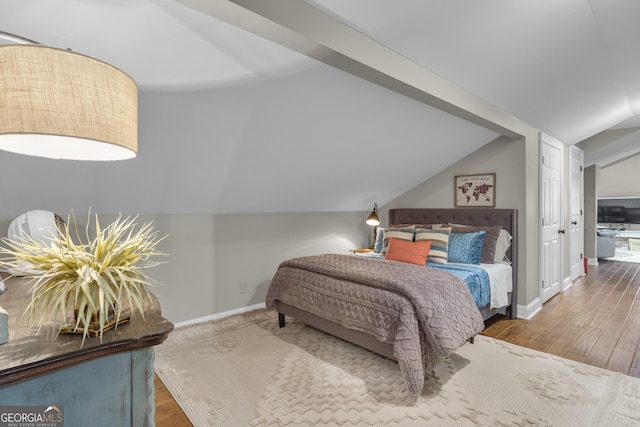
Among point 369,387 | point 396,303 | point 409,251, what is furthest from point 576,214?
point 369,387

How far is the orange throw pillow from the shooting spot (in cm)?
339

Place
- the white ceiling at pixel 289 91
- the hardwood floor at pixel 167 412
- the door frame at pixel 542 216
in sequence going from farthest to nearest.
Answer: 1. the door frame at pixel 542 216
2. the hardwood floor at pixel 167 412
3. the white ceiling at pixel 289 91

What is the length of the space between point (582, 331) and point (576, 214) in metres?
2.80

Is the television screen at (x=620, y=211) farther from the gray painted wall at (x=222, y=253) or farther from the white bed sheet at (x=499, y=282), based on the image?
the gray painted wall at (x=222, y=253)

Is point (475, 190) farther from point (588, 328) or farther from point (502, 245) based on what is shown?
point (588, 328)

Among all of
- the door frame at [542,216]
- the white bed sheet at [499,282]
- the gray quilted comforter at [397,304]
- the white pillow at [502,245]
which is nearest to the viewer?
the gray quilted comforter at [397,304]

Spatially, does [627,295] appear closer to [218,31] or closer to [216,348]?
[216,348]

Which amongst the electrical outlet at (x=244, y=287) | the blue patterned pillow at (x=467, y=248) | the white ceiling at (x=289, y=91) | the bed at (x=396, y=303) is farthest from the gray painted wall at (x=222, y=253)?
the blue patterned pillow at (x=467, y=248)

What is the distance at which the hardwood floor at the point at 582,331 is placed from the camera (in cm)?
252

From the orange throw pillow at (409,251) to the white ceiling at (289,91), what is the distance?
0.93 m

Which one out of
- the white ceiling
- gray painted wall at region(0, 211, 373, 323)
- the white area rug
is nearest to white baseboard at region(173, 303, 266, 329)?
gray painted wall at region(0, 211, 373, 323)

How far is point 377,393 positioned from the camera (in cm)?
220

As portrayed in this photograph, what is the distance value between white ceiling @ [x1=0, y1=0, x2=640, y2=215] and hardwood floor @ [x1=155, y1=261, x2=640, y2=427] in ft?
5.25

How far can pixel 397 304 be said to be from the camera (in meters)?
2.27
